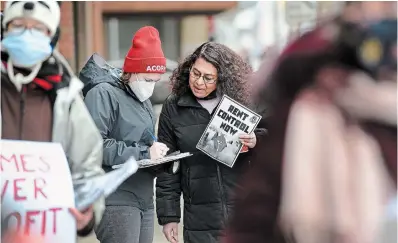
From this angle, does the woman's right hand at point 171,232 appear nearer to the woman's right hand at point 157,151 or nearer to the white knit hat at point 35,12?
the woman's right hand at point 157,151

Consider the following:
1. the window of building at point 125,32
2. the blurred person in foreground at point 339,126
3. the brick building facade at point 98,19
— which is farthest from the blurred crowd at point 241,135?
the window of building at point 125,32

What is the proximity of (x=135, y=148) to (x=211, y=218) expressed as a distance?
0.46m

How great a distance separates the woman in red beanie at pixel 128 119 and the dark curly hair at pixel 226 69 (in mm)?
144

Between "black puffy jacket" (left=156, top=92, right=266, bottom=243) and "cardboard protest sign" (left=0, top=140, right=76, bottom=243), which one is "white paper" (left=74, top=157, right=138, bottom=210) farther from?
"black puffy jacket" (left=156, top=92, right=266, bottom=243)

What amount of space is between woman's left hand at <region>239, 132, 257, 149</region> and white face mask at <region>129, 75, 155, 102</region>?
44 cm

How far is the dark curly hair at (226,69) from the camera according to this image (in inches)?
107

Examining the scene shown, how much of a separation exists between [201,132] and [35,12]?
3.19 ft

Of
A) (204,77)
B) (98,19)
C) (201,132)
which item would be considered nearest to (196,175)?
(201,132)

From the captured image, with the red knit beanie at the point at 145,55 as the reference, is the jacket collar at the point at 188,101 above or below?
below

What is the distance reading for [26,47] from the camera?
6.49ft

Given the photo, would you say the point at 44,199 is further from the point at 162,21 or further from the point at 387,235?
the point at 162,21

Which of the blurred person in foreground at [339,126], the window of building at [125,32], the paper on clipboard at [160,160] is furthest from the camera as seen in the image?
the window of building at [125,32]

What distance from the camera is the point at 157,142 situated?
2742mm

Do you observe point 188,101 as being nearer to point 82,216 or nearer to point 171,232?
point 171,232
